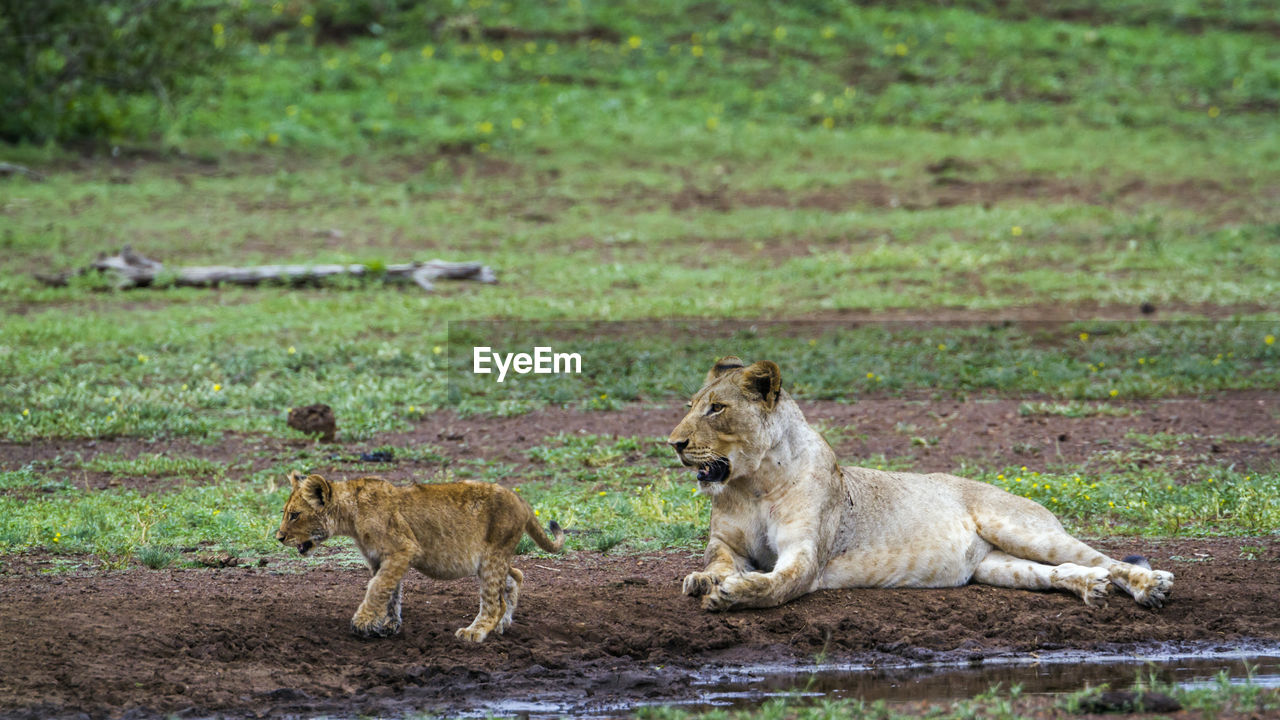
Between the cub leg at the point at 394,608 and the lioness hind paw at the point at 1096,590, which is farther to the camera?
the lioness hind paw at the point at 1096,590

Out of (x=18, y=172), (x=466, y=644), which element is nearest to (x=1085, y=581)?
(x=466, y=644)

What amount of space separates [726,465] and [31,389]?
8.09 metres

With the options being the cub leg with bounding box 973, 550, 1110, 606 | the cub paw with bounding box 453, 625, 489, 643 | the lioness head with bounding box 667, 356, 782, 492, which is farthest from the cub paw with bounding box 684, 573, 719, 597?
the cub leg with bounding box 973, 550, 1110, 606

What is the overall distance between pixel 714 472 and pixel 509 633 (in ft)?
4.37

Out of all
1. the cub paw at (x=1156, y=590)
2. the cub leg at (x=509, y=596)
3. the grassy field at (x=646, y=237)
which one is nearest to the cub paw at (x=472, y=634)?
the cub leg at (x=509, y=596)

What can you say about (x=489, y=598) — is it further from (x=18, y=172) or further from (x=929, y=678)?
(x=18, y=172)

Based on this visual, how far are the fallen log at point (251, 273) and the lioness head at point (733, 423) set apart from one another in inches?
428

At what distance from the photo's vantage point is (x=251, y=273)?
18062 mm

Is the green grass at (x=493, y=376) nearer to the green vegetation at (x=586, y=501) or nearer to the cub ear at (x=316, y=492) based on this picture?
the green vegetation at (x=586, y=501)

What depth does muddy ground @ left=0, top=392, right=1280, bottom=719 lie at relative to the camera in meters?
6.11

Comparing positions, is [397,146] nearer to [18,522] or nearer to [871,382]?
[871,382]

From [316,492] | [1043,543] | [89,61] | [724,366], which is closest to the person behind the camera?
[316,492]

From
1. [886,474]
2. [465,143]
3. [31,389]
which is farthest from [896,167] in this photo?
[886,474]

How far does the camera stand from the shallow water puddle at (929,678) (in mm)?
6195
